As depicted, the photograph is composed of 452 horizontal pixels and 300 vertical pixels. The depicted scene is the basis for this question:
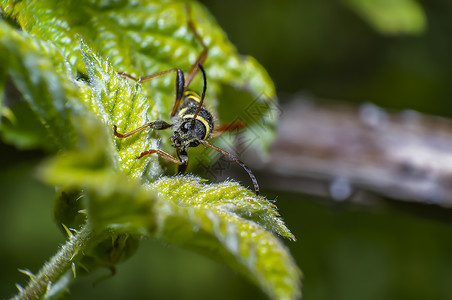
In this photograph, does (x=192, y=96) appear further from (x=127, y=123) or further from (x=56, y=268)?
(x=56, y=268)

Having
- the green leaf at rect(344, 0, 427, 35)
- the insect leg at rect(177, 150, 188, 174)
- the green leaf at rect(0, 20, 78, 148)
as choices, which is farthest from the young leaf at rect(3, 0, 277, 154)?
the green leaf at rect(344, 0, 427, 35)

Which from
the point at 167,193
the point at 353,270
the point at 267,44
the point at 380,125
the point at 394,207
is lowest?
the point at 353,270

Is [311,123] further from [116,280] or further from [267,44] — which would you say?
[116,280]


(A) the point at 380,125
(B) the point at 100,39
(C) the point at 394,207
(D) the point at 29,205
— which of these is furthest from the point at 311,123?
(D) the point at 29,205

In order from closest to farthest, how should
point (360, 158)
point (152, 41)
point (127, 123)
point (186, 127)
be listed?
point (127, 123) → point (186, 127) → point (152, 41) → point (360, 158)

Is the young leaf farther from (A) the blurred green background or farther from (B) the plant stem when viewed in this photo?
(A) the blurred green background

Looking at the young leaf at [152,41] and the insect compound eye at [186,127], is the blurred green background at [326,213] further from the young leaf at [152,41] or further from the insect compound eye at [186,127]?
the insect compound eye at [186,127]

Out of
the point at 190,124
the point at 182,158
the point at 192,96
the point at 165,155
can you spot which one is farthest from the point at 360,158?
the point at 165,155
